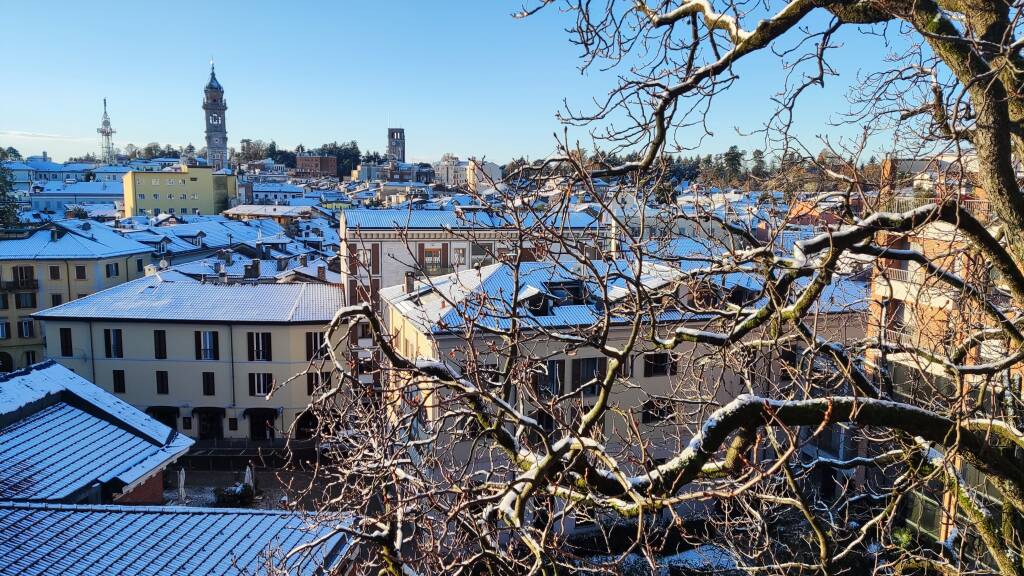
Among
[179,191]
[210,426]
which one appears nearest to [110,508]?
[210,426]

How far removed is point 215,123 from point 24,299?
87696 millimetres

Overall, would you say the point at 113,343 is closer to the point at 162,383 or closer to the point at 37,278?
the point at 162,383

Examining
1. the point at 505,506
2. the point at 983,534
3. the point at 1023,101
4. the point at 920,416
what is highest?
the point at 1023,101

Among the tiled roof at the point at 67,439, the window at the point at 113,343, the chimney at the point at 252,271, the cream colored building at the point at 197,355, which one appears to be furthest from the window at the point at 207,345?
the chimney at the point at 252,271

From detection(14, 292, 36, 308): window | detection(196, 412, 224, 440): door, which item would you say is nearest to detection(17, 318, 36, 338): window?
detection(14, 292, 36, 308): window

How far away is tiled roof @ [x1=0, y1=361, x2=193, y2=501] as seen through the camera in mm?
12852

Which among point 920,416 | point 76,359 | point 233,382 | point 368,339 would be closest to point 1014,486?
point 920,416

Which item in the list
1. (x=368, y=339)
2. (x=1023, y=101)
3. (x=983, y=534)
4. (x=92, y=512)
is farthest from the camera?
(x=368, y=339)

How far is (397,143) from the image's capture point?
146625mm

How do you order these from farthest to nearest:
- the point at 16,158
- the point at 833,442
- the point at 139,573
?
1. the point at 16,158
2. the point at 833,442
3. the point at 139,573

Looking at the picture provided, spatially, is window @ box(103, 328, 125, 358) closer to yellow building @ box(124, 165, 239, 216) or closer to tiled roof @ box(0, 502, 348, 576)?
tiled roof @ box(0, 502, 348, 576)

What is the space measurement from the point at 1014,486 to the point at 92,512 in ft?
34.7

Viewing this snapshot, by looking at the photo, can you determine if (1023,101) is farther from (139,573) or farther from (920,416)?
(139,573)

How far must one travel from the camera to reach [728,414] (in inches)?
155
